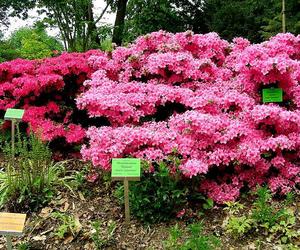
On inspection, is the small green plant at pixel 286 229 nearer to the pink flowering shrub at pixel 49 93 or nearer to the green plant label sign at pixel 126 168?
the green plant label sign at pixel 126 168

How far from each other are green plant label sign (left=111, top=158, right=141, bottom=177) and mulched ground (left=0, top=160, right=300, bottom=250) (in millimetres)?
515

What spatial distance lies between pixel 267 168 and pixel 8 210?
90.7 inches

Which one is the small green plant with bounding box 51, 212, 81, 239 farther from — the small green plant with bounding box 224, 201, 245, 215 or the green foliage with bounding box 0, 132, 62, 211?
the small green plant with bounding box 224, 201, 245, 215

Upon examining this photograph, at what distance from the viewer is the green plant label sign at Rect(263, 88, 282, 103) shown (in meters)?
4.57

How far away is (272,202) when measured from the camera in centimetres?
400

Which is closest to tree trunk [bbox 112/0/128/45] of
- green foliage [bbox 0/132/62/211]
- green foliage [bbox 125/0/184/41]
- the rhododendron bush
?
green foliage [bbox 125/0/184/41]

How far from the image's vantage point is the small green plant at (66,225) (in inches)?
146

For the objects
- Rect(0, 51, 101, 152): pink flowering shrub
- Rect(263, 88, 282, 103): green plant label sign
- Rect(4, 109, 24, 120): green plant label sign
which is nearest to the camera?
Rect(4, 109, 24, 120): green plant label sign

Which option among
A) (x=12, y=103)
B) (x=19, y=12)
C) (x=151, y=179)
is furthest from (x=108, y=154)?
(x=19, y=12)

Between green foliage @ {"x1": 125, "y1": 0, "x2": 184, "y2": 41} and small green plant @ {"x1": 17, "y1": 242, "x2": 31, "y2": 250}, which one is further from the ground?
green foliage @ {"x1": 125, "y1": 0, "x2": 184, "y2": 41}

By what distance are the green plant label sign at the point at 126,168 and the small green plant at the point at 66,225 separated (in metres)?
0.61

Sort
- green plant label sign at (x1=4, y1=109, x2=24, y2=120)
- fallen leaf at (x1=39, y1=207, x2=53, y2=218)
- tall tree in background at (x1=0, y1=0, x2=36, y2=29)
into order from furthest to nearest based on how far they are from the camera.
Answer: tall tree in background at (x1=0, y1=0, x2=36, y2=29), green plant label sign at (x1=4, y1=109, x2=24, y2=120), fallen leaf at (x1=39, y1=207, x2=53, y2=218)

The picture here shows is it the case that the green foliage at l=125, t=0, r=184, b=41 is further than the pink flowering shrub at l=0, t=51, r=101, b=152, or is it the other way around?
the green foliage at l=125, t=0, r=184, b=41

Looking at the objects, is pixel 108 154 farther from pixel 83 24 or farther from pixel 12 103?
pixel 83 24
